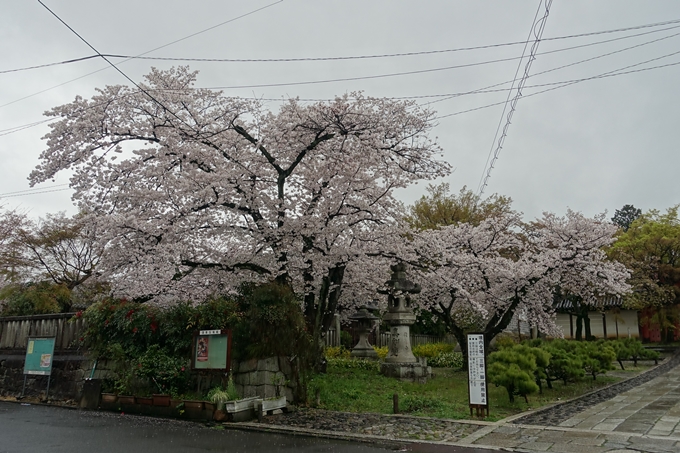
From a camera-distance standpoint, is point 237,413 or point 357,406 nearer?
point 237,413

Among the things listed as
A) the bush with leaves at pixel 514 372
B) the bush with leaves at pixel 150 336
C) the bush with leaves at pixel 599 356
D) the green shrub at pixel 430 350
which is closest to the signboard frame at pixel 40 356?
the bush with leaves at pixel 150 336

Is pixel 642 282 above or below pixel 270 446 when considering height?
above

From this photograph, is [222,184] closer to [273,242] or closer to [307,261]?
[273,242]

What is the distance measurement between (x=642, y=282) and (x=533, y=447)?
22529mm

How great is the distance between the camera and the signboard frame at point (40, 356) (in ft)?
40.2

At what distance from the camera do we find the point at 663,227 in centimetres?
2814

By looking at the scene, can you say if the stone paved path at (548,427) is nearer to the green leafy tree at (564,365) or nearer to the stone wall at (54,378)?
the green leafy tree at (564,365)

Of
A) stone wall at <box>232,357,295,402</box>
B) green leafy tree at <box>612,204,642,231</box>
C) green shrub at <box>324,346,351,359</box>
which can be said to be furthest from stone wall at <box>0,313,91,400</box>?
green leafy tree at <box>612,204,642,231</box>

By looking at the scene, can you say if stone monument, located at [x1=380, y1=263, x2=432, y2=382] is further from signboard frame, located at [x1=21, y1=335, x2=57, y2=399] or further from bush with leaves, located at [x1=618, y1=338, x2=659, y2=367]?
bush with leaves, located at [x1=618, y1=338, x2=659, y2=367]

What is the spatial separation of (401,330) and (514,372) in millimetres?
5882

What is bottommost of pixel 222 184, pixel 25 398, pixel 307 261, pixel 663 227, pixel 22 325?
pixel 25 398

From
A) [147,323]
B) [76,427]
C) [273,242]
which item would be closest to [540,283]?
[273,242]

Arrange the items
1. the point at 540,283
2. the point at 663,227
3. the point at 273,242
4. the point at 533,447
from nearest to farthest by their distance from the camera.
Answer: the point at 533,447
the point at 273,242
the point at 540,283
the point at 663,227

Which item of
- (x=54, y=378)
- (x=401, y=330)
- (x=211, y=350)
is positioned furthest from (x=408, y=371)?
(x=54, y=378)
